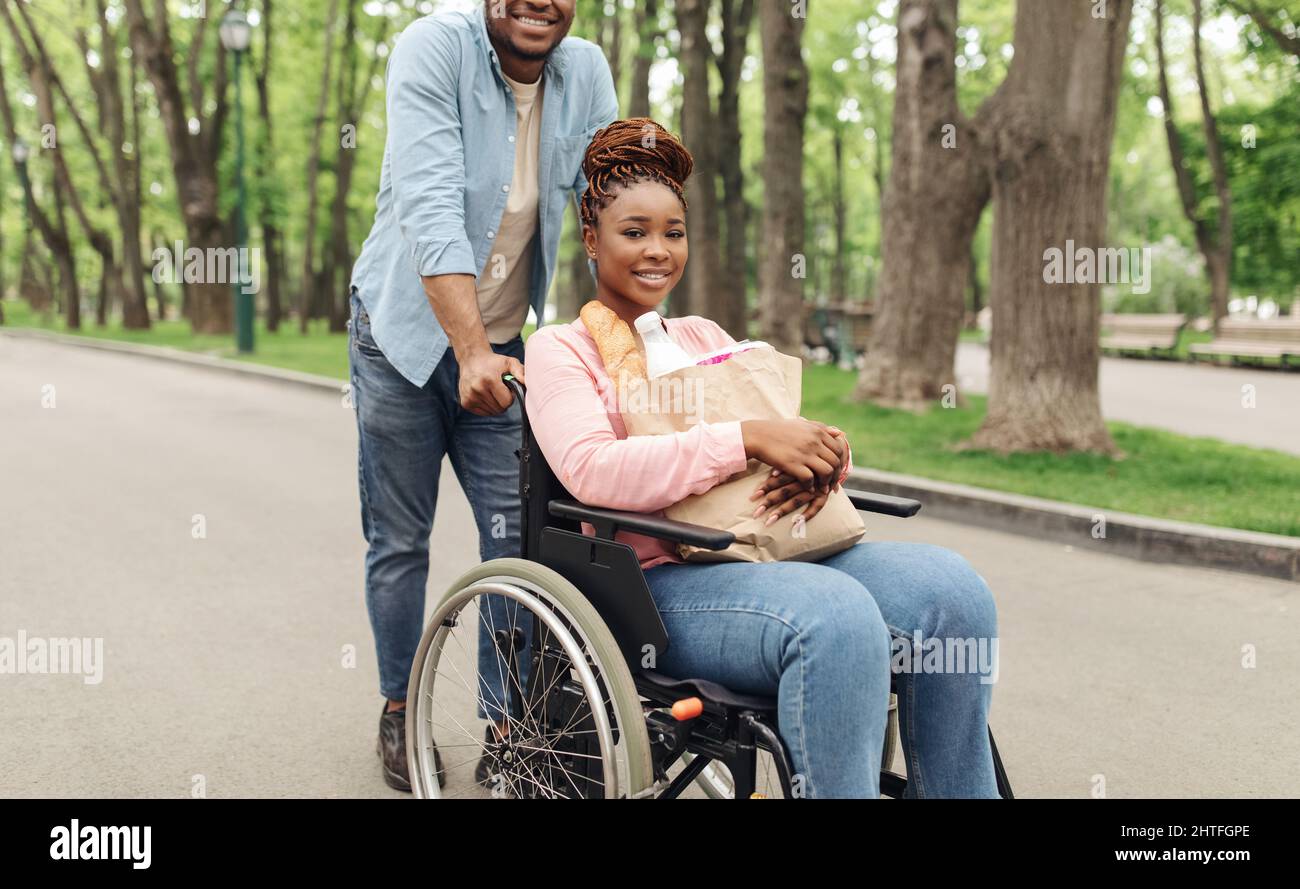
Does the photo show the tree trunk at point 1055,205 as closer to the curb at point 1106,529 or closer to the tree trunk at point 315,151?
the curb at point 1106,529

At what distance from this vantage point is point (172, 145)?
2338 cm

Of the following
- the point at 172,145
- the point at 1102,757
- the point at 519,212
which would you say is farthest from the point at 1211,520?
the point at 172,145

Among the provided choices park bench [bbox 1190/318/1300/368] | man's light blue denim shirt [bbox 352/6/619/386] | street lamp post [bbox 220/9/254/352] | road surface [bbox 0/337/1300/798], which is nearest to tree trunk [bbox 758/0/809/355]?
street lamp post [bbox 220/9/254/352]

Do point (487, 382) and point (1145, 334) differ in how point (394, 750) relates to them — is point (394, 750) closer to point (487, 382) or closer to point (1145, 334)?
point (487, 382)

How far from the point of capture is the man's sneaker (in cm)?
326

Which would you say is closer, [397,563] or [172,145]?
[397,563]

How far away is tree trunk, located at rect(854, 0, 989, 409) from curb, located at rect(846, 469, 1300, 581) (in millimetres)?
3920

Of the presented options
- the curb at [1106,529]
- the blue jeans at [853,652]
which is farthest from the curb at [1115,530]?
the blue jeans at [853,652]

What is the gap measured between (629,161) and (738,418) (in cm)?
63

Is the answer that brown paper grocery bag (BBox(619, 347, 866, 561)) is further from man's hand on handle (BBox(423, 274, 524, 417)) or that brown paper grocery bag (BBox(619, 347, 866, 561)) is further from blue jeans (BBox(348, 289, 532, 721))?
blue jeans (BBox(348, 289, 532, 721))

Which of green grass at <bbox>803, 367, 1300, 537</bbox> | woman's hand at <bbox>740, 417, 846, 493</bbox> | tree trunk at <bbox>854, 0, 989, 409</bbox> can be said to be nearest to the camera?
woman's hand at <bbox>740, 417, 846, 493</bbox>

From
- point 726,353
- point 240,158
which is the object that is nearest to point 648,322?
point 726,353
